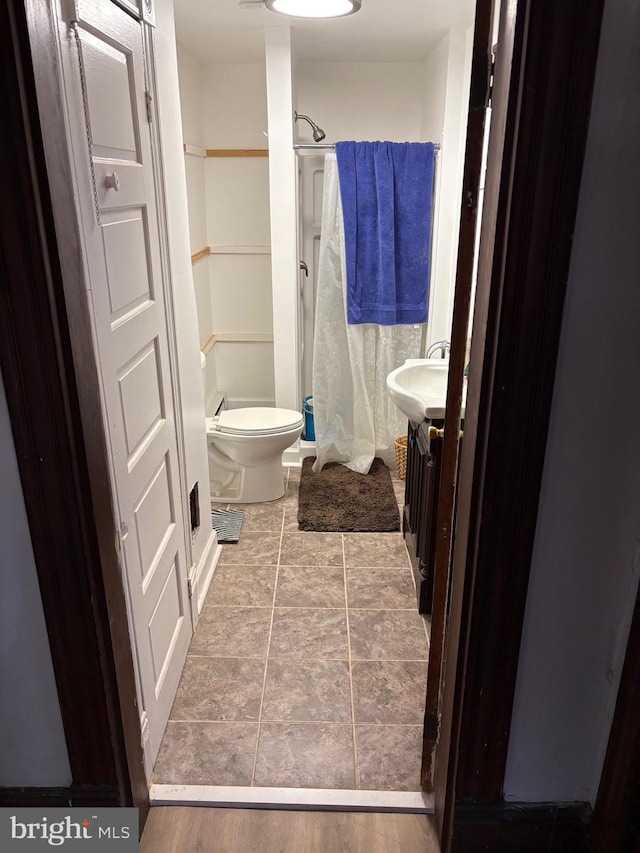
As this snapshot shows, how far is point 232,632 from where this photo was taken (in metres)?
2.35

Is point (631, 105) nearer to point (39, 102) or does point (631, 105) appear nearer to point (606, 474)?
point (606, 474)

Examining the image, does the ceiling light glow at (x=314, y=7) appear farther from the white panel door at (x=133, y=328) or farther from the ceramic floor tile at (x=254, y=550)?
the ceramic floor tile at (x=254, y=550)

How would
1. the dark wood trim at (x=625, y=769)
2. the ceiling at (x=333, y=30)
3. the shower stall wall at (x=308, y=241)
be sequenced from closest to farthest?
the dark wood trim at (x=625, y=769) → the ceiling at (x=333, y=30) → the shower stall wall at (x=308, y=241)

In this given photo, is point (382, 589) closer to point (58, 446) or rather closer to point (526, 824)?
point (526, 824)

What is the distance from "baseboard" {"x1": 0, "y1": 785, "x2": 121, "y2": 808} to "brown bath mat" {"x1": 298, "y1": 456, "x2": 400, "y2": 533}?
5.52 ft

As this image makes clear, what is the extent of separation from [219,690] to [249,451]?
→ 1.32 metres

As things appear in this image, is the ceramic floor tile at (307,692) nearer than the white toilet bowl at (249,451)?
Yes

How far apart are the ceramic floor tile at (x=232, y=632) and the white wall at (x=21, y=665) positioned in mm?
819

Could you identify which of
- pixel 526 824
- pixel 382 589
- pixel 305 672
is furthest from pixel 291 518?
pixel 526 824

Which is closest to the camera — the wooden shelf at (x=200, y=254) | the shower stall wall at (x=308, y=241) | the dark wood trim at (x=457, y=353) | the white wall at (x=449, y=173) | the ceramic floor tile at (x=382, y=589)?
the dark wood trim at (x=457, y=353)

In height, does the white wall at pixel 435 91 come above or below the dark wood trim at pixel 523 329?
above

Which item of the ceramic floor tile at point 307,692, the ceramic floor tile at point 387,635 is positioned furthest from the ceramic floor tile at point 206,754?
the ceramic floor tile at point 387,635

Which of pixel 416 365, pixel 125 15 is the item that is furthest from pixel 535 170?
pixel 416 365

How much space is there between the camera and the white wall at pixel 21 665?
124 cm
